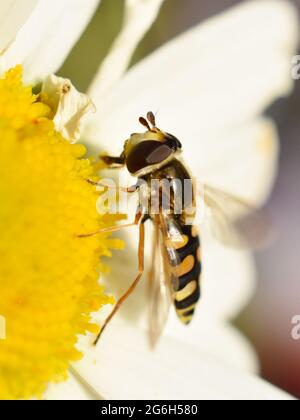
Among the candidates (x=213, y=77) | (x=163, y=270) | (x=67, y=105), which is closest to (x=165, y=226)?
(x=163, y=270)

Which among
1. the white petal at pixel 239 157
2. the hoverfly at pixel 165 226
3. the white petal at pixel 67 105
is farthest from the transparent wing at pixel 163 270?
the white petal at pixel 239 157

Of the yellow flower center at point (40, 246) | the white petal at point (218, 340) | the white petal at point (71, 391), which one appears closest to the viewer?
the yellow flower center at point (40, 246)

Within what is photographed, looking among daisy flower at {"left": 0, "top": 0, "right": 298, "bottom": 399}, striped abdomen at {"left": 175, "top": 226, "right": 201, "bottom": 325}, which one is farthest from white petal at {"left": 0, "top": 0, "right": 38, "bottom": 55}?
striped abdomen at {"left": 175, "top": 226, "right": 201, "bottom": 325}

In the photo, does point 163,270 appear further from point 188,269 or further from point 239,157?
point 239,157

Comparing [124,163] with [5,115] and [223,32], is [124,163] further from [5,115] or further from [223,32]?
[223,32]

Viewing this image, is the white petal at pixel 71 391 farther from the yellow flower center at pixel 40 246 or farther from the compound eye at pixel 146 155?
the compound eye at pixel 146 155

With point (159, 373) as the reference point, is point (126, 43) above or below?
above
